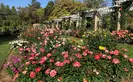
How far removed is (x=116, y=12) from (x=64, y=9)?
25.8 m

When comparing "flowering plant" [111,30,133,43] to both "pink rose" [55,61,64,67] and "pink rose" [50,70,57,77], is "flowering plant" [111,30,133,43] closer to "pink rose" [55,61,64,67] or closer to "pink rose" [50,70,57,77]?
"pink rose" [55,61,64,67]

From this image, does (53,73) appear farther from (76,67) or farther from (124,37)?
(124,37)

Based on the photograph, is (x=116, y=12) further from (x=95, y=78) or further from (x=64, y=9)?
(x=64, y=9)

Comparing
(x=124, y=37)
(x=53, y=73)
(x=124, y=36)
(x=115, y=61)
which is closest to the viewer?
(x=53, y=73)

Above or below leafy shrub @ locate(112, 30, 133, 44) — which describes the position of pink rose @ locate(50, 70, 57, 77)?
above

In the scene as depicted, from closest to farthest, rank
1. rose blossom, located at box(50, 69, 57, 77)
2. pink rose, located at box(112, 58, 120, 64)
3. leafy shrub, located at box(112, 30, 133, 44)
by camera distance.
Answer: rose blossom, located at box(50, 69, 57, 77) < pink rose, located at box(112, 58, 120, 64) < leafy shrub, located at box(112, 30, 133, 44)

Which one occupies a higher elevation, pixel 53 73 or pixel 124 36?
pixel 53 73

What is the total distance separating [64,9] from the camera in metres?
41.2

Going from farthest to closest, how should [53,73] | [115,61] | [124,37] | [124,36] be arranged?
[124,37], [124,36], [115,61], [53,73]

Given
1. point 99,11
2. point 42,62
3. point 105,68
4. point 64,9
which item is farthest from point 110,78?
point 64,9

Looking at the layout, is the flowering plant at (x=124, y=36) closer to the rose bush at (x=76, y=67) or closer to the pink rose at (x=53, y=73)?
the rose bush at (x=76, y=67)

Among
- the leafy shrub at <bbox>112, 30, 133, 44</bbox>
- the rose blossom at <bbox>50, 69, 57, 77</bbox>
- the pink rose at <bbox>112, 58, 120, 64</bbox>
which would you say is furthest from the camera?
the leafy shrub at <bbox>112, 30, 133, 44</bbox>

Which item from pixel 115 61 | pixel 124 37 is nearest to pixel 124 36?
pixel 124 37

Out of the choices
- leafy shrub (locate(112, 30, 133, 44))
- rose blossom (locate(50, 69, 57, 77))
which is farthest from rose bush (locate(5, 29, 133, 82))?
leafy shrub (locate(112, 30, 133, 44))
